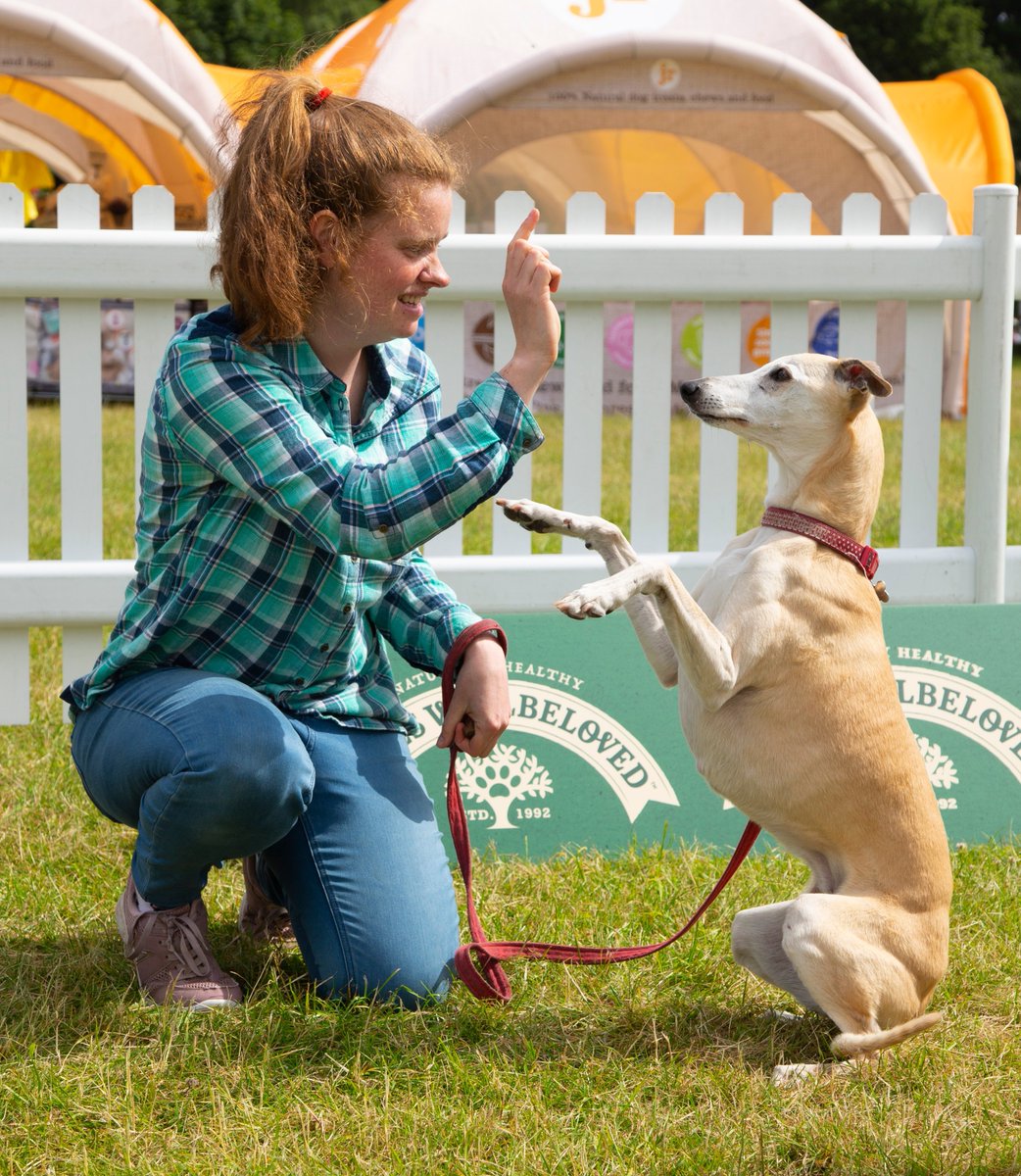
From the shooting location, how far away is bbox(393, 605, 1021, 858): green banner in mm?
3496

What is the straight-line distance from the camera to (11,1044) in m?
2.45

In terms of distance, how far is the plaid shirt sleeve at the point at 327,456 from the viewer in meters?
2.36

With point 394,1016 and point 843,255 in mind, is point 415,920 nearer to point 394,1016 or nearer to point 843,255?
point 394,1016

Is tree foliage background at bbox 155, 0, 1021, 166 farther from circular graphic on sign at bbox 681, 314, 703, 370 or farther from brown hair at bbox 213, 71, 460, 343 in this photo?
brown hair at bbox 213, 71, 460, 343

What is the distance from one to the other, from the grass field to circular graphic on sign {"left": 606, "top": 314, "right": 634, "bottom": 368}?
9.38m

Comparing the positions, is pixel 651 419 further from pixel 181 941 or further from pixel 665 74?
pixel 665 74

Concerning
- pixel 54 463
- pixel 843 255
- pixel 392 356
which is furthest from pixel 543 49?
pixel 392 356

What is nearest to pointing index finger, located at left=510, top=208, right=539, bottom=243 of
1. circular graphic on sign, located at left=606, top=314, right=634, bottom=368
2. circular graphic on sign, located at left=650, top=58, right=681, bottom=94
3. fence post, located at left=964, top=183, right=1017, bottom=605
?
fence post, located at left=964, top=183, right=1017, bottom=605

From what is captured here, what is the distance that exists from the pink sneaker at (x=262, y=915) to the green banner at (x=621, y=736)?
59 centimetres

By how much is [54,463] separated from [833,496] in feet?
20.2

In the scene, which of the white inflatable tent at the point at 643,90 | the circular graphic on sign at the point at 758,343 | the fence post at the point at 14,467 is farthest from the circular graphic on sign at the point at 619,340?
the fence post at the point at 14,467

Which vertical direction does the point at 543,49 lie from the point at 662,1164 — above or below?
above

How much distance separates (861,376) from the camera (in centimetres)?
273

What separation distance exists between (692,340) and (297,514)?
33.0ft
